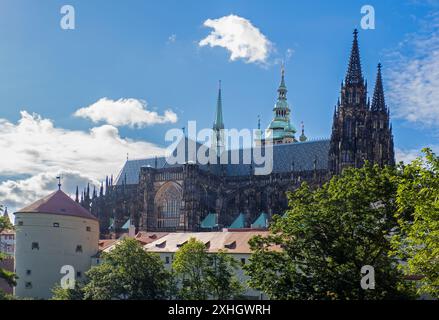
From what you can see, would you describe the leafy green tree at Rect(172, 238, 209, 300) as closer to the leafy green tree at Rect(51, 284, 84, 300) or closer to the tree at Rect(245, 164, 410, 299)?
the tree at Rect(245, 164, 410, 299)

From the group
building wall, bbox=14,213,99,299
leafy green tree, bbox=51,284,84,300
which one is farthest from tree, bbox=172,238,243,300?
building wall, bbox=14,213,99,299

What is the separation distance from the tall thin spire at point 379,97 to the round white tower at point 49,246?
2001 inches

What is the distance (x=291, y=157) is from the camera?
10544cm

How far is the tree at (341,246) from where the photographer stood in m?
32.5

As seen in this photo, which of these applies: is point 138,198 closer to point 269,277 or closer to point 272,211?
point 272,211

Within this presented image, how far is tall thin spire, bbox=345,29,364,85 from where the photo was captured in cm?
9288

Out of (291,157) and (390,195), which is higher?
(291,157)

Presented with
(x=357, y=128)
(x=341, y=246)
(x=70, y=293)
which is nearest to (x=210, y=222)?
(x=357, y=128)

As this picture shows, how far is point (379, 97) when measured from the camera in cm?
9625

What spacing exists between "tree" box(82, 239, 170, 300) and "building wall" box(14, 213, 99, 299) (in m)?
17.6

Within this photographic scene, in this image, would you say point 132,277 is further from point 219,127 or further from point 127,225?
point 219,127
